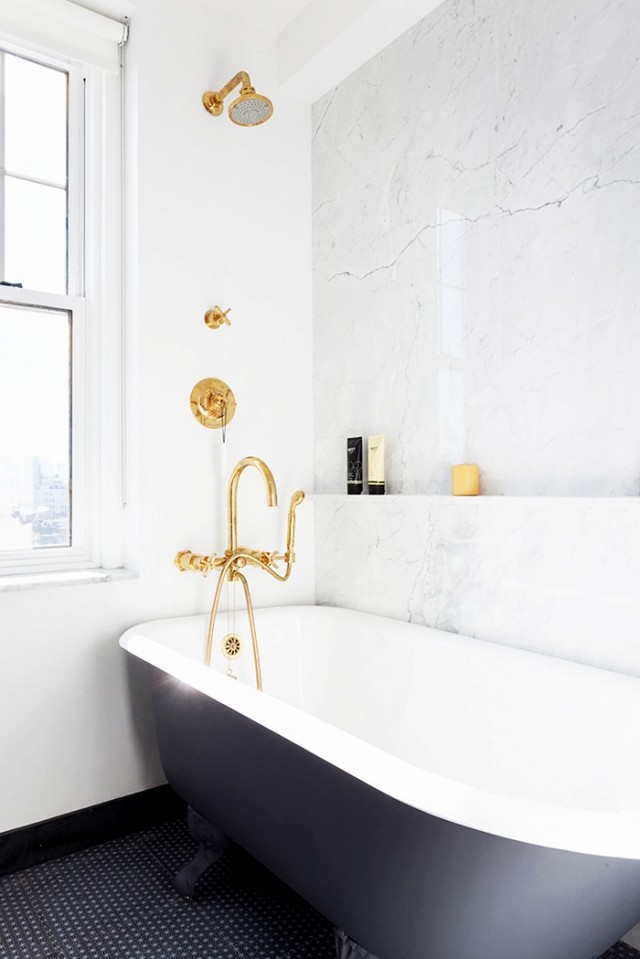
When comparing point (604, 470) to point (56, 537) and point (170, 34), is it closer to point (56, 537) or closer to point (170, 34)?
point (56, 537)

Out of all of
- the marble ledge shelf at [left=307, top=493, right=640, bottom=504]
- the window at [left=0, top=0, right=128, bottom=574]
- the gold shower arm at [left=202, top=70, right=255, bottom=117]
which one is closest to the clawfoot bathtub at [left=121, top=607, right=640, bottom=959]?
the marble ledge shelf at [left=307, top=493, right=640, bottom=504]

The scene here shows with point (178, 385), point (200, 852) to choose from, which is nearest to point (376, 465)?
point (178, 385)

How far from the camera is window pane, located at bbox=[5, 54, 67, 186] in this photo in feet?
7.06

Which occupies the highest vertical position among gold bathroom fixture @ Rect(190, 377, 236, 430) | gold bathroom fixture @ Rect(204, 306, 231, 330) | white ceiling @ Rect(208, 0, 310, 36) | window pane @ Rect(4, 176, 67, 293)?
white ceiling @ Rect(208, 0, 310, 36)

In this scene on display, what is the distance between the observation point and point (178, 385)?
2.25 metres

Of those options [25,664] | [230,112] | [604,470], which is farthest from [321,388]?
[25,664]

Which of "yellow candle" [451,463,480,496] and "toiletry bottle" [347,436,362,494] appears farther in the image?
"toiletry bottle" [347,436,362,494]

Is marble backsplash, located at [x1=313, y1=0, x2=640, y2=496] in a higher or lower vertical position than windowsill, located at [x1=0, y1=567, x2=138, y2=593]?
higher

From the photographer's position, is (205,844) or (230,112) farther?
(230,112)

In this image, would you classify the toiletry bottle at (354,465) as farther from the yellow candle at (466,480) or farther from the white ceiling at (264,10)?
the white ceiling at (264,10)

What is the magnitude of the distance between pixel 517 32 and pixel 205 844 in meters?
2.28

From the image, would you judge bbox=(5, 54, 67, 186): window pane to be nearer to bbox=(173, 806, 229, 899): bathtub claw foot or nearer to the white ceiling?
the white ceiling

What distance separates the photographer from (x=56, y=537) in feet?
7.22

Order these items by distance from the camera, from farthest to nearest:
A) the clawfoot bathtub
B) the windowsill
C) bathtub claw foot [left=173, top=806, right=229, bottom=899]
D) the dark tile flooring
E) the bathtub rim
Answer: the windowsill, bathtub claw foot [left=173, top=806, right=229, bottom=899], the dark tile flooring, the clawfoot bathtub, the bathtub rim
